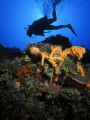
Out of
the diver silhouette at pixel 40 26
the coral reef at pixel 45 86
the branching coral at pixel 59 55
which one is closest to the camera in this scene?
the coral reef at pixel 45 86

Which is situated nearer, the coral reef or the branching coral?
the coral reef

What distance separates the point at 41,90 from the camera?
7.12 metres

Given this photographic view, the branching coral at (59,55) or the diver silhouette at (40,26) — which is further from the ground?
the diver silhouette at (40,26)

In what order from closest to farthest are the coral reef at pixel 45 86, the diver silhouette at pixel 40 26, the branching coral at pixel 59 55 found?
the coral reef at pixel 45 86 → the branching coral at pixel 59 55 → the diver silhouette at pixel 40 26

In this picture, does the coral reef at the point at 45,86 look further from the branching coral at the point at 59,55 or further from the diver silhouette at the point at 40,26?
the diver silhouette at the point at 40,26

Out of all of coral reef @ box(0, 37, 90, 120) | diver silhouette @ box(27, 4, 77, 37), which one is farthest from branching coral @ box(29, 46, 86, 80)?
diver silhouette @ box(27, 4, 77, 37)

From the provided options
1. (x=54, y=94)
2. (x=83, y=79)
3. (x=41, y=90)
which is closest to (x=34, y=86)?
(x=41, y=90)

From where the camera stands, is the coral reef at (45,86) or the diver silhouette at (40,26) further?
the diver silhouette at (40,26)

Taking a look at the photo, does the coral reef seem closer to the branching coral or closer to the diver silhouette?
the branching coral

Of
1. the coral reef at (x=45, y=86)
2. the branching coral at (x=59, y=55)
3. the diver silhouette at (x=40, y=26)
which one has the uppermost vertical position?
the diver silhouette at (x=40, y=26)

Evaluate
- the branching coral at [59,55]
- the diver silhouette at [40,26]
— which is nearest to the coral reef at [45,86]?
the branching coral at [59,55]

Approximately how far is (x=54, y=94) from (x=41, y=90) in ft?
1.62

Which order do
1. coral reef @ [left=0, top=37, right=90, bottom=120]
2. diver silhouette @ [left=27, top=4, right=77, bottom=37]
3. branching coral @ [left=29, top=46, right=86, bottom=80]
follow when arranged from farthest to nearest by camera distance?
diver silhouette @ [left=27, top=4, right=77, bottom=37]
branching coral @ [left=29, top=46, right=86, bottom=80]
coral reef @ [left=0, top=37, right=90, bottom=120]

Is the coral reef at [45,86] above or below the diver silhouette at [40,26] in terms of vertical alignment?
below
